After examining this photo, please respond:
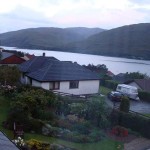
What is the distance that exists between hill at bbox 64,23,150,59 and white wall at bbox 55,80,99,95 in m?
8.78

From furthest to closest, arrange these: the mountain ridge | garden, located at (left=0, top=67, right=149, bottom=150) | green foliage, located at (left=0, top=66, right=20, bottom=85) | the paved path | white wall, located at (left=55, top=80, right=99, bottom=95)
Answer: the mountain ridge → white wall, located at (left=55, top=80, right=99, bottom=95) → green foliage, located at (left=0, top=66, right=20, bottom=85) → the paved path → garden, located at (left=0, top=67, right=149, bottom=150)

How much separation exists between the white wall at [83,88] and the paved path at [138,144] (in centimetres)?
1409

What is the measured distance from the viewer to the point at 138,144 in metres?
19.5

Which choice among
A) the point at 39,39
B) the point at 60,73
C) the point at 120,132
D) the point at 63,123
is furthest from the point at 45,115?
the point at 39,39

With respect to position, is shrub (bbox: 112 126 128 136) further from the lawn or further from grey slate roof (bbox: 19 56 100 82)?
grey slate roof (bbox: 19 56 100 82)

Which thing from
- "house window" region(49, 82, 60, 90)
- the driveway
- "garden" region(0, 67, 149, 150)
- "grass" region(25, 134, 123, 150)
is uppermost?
"house window" region(49, 82, 60, 90)

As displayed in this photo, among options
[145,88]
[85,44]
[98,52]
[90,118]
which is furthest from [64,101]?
[85,44]

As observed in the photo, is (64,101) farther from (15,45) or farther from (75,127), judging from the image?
(15,45)

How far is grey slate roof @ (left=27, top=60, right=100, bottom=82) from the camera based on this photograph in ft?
108

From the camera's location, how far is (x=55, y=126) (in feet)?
66.5

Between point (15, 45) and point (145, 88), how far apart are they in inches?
3764

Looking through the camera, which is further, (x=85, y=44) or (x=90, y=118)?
(x=85, y=44)

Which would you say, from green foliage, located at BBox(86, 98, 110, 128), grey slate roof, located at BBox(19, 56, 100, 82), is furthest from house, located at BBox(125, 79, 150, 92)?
green foliage, located at BBox(86, 98, 110, 128)

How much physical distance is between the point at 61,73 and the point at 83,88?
117 inches
